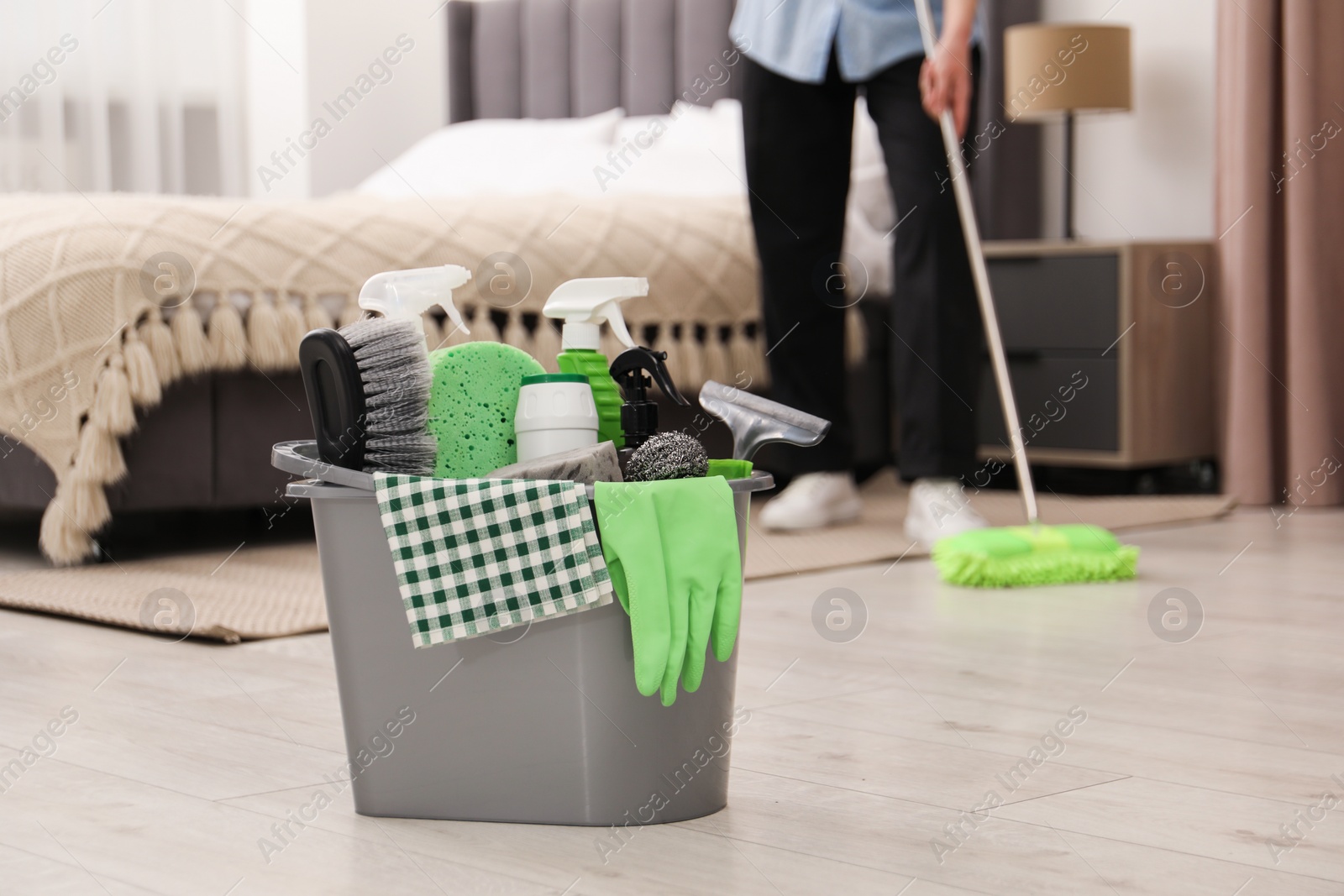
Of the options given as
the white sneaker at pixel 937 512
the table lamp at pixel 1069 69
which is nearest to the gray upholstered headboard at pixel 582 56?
the table lamp at pixel 1069 69

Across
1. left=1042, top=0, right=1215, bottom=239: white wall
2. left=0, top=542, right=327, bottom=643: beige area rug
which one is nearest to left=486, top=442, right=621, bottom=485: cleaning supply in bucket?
left=0, top=542, right=327, bottom=643: beige area rug

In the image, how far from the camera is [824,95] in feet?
Answer: 7.22

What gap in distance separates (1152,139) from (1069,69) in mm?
391

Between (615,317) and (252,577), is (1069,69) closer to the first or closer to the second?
(252,577)

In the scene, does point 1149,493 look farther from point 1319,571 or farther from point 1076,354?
point 1319,571

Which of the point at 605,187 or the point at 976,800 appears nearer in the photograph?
the point at 976,800

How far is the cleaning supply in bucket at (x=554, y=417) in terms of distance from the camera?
888 millimetres

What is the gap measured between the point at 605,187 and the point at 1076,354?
39.3 inches

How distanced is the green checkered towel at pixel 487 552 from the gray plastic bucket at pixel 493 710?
24 mm

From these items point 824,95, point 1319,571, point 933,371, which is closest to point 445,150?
point 824,95

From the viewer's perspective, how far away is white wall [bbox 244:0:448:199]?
13.9 feet

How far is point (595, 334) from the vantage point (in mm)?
954

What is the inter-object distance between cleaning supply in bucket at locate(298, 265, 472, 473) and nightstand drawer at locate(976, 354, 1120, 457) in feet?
6.70

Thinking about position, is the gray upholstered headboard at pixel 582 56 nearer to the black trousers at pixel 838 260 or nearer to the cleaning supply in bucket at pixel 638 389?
the black trousers at pixel 838 260
